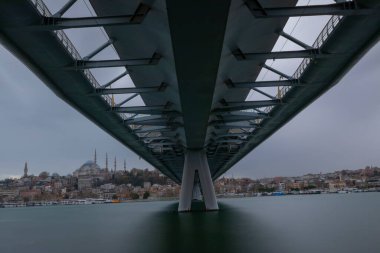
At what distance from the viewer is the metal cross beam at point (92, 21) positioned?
42.2 ft

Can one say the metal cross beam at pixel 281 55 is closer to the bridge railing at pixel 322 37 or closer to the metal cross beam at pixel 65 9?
the bridge railing at pixel 322 37

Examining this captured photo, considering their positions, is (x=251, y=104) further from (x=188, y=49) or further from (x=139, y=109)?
(x=188, y=49)

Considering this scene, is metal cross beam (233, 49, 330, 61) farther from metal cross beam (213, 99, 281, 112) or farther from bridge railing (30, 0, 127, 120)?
metal cross beam (213, 99, 281, 112)

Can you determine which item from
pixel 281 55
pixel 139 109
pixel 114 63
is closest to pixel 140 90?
pixel 114 63

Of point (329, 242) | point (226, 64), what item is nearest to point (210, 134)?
point (329, 242)

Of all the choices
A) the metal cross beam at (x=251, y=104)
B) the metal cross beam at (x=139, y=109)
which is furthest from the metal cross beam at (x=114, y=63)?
the metal cross beam at (x=251, y=104)

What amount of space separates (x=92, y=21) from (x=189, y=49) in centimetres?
320

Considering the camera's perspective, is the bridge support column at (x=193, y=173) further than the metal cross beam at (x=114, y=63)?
Yes

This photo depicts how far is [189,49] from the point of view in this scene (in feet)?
44.5

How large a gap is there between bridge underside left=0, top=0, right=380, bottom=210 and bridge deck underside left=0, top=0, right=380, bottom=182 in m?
0.04

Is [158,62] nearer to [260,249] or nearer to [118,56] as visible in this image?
[118,56]

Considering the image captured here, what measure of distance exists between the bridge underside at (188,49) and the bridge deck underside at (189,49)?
0.04 meters

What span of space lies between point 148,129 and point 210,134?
661cm

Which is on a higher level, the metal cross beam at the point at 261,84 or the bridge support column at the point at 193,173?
the metal cross beam at the point at 261,84
